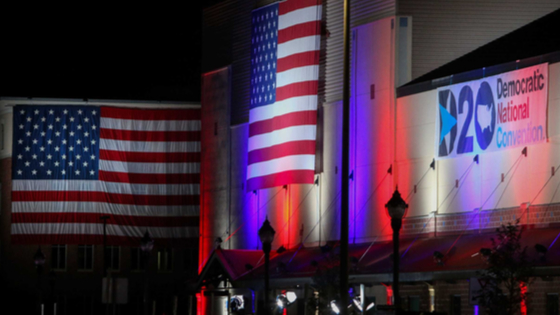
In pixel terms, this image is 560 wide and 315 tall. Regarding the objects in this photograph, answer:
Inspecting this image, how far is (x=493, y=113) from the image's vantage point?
3866 centimetres

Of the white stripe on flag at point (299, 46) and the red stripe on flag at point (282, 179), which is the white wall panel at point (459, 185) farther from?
the white stripe on flag at point (299, 46)

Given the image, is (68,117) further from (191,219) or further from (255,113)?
(255,113)

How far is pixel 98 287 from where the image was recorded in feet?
280

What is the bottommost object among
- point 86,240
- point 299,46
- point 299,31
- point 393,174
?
point 86,240

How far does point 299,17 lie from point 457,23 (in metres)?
8.78

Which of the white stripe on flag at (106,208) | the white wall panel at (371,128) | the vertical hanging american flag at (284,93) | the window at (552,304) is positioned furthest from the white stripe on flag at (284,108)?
the window at (552,304)

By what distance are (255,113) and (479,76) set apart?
17956 mm

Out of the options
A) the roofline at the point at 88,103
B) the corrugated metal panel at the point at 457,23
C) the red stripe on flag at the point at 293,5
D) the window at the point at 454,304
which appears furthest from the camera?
the roofline at the point at 88,103

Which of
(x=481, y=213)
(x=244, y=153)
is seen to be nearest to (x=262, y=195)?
(x=244, y=153)

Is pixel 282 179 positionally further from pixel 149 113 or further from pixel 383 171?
pixel 149 113

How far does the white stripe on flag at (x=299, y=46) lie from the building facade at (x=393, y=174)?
0.80 m

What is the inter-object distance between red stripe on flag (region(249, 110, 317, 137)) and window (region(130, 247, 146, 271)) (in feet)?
110

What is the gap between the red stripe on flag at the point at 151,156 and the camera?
7031cm

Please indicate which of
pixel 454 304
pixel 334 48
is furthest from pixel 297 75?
pixel 454 304
